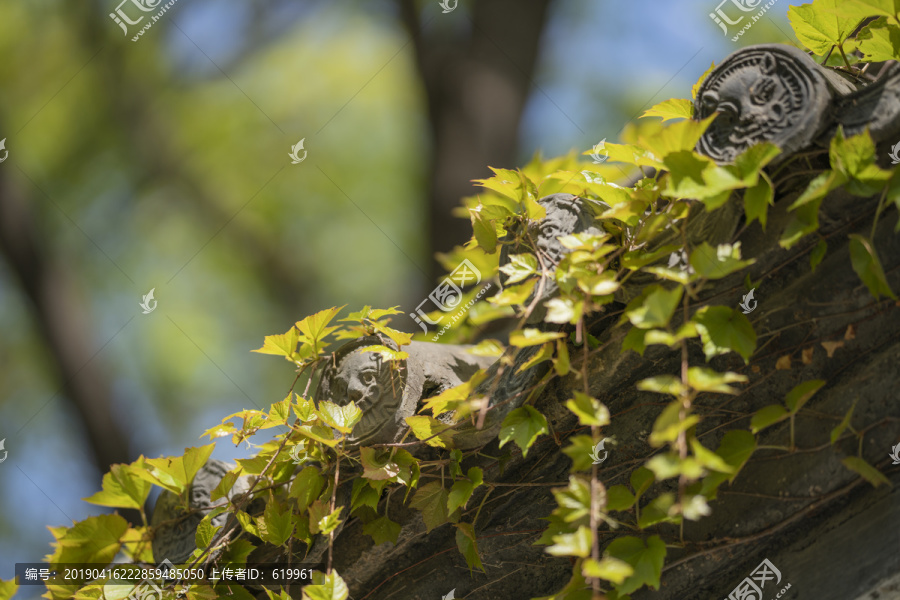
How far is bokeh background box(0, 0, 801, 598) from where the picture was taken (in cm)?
386

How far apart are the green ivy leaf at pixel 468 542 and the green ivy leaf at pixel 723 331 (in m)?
0.45

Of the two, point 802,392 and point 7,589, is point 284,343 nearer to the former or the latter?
point 7,589

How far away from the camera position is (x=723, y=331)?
76 cm

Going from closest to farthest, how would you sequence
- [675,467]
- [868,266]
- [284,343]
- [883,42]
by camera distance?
[675,467]
[868,266]
[883,42]
[284,343]

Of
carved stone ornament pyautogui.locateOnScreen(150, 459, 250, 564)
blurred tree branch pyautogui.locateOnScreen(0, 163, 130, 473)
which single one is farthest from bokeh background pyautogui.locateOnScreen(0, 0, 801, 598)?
carved stone ornament pyautogui.locateOnScreen(150, 459, 250, 564)

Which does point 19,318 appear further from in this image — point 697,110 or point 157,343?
point 697,110

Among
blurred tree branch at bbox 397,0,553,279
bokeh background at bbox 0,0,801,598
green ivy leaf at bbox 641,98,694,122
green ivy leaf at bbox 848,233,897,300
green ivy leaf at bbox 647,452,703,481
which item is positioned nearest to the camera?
green ivy leaf at bbox 647,452,703,481

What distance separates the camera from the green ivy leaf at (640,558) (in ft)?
2.55

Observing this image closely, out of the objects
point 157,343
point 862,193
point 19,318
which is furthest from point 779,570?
point 19,318

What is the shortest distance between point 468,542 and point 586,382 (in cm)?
36

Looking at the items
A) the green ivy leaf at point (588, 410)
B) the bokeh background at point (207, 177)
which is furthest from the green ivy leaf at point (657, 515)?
the bokeh background at point (207, 177)

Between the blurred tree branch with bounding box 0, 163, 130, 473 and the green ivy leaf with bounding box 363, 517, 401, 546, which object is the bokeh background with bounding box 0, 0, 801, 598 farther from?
the green ivy leaf with bounding box 363, 517, 401, 546

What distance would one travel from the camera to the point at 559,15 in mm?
4082

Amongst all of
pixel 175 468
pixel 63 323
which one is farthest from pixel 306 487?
pixel 63 323
